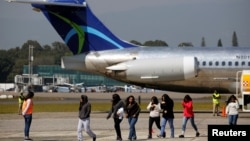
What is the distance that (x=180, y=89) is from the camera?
48812 mm

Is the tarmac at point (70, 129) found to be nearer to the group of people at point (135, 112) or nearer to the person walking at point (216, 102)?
the group of people at point (135, 112)

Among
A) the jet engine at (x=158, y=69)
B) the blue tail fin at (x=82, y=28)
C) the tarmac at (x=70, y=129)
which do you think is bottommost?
the tarmac at (x=70, y=129)

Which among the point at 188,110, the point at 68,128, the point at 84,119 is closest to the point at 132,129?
the point at 84,119

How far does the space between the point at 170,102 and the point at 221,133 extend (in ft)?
39.2

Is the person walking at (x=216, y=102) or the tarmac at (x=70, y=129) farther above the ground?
the person walking at (x=216, y=102)

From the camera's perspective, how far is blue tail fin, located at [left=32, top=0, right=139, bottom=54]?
4875cm

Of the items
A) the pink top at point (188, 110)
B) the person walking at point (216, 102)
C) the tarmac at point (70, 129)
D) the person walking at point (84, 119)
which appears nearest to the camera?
the person walking at point (84, 119)

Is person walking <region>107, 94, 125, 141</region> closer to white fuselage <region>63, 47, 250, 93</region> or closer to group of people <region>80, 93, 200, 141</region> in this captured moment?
group of people <region>80, 93, 200, 141</region>

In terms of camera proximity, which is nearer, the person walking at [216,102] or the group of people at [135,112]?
A: the group of people at [135,112]

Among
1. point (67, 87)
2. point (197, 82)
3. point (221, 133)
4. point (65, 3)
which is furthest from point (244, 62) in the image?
point (67, 87)

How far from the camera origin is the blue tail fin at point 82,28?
160ft

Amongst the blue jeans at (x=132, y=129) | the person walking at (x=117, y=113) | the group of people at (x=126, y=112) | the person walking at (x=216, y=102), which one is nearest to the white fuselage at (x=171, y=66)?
the person walking at (x=216, y=102)

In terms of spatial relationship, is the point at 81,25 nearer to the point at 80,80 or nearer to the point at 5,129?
the point at 5,129

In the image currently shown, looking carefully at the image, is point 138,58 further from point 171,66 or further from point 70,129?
point 70,129
